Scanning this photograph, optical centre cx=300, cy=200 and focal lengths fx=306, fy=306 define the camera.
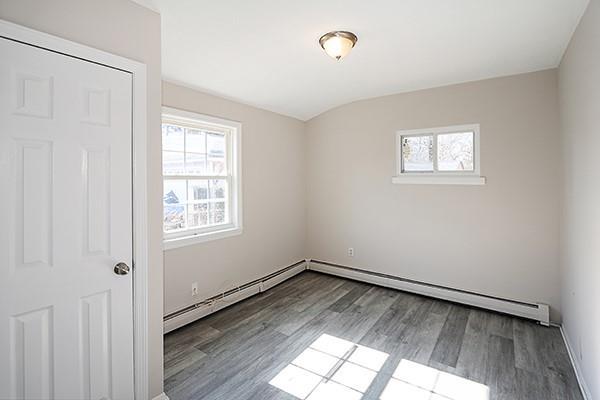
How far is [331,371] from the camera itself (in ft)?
7.52

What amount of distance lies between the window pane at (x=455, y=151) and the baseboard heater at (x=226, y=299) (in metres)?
2.45

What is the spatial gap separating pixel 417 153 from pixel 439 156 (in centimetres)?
26

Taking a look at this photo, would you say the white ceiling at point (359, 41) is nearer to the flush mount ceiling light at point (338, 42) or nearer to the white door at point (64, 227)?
the flush mount ceiling light at point (338, 42)

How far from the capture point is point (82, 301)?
1.56 meters

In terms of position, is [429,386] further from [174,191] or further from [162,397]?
[174,191]

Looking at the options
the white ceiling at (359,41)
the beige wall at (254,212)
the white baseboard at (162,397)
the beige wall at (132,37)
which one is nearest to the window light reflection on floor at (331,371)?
the white baseboard at (162,397)

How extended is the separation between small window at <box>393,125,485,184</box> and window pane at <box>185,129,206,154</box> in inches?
92.4

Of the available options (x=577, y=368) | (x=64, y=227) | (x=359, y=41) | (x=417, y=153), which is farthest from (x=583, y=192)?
(x=64, y=227)

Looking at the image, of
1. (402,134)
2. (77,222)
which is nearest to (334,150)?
(402,134)

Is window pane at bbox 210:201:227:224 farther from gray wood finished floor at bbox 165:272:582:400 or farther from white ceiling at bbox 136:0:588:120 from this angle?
white ceiling at bbox 136:0:588:120

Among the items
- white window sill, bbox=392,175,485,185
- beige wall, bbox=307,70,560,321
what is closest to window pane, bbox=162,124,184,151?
beige wall, bbox=307,70,560,321

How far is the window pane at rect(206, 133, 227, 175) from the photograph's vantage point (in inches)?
132

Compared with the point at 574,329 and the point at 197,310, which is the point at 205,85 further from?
the point at 574,329

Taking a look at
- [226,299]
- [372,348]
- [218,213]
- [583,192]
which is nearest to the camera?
[583,192]
